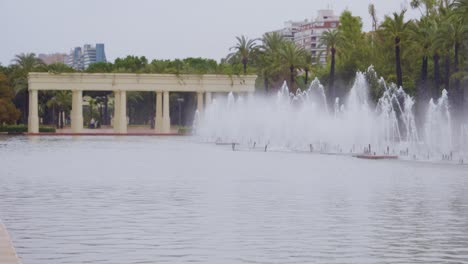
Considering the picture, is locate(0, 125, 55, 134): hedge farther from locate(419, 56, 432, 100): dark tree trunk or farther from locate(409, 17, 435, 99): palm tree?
locate(409, 17, 435, 99): palm tree

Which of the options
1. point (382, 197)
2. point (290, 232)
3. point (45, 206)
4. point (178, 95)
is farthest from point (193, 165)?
point (178, 95)

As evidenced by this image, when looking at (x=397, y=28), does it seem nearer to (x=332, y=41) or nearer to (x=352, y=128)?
(x=352, y=128)

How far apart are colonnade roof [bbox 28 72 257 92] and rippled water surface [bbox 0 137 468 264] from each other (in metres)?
64.2

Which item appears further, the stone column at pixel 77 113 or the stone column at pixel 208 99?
the stone column at pixel 208 99

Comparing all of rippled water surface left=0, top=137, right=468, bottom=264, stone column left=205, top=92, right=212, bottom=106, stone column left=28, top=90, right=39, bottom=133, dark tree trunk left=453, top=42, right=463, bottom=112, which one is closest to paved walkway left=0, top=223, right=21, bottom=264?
rippled water surface left=0, top=137, right=468, bottom=264

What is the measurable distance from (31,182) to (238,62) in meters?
89.1

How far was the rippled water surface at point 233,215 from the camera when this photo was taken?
1397 cm

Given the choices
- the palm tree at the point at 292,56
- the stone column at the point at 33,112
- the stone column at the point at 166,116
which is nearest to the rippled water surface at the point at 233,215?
the stone column at the point at 33,112

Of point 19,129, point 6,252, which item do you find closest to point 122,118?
point 19,129

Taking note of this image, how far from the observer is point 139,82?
101000mm

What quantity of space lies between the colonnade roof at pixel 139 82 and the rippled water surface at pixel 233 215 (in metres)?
64.2

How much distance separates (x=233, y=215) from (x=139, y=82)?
82.7 meters

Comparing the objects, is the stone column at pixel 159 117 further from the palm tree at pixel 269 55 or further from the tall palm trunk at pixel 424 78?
the tall palm trunk at pixel 424 78

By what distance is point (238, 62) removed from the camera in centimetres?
11662
